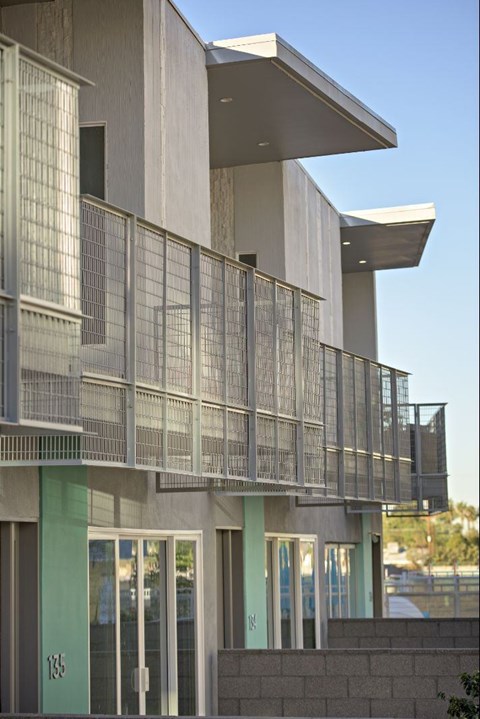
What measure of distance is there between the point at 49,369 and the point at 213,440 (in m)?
4.68

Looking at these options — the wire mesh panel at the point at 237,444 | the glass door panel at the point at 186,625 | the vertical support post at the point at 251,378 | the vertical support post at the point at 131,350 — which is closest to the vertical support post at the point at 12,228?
the vertical support post at the point at 131,350

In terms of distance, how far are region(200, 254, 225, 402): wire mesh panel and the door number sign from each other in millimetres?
2970

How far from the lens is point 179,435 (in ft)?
44.4

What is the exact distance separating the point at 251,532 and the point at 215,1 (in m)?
10.0

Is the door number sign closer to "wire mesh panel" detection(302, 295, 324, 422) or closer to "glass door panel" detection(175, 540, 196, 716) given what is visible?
"glass door panel" detection(175, 540, 196, 716)

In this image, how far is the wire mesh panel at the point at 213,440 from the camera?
561 inches

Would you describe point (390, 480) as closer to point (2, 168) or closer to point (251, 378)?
point (251, 378)

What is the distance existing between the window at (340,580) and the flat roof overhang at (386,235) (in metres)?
6.84

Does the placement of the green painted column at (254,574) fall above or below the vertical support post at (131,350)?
below

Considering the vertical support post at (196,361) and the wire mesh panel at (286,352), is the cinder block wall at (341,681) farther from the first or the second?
the vertical support post at (196,361)

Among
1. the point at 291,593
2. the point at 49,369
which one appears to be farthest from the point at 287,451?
the point at 291,593

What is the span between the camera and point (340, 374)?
71.7ft

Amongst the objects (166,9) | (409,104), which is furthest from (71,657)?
(409,104)

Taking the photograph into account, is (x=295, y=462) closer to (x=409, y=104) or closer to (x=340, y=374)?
(x=340, y=374)
